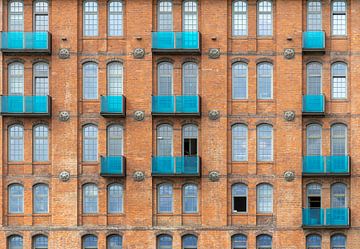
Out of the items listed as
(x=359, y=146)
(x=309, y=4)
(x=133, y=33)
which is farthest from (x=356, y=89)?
(x=133, y=33)

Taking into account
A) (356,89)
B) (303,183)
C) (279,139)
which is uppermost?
(356,89)

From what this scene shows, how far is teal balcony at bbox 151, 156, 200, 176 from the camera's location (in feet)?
112

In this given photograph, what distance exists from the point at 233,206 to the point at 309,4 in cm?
1174

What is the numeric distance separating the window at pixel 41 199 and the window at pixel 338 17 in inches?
703

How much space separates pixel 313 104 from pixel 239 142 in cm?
443

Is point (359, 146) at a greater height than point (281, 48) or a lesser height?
lesser

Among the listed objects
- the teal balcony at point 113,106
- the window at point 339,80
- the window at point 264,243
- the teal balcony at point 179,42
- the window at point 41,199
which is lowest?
the window at point 264,243

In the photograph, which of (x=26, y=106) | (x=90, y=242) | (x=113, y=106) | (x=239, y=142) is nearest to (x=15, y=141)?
(x=26, y=106)

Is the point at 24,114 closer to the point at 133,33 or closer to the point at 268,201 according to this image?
the point at 133,33

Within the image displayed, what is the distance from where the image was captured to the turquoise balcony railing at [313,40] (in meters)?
34.3

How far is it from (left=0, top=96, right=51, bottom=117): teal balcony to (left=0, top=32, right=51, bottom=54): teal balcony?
2.52m

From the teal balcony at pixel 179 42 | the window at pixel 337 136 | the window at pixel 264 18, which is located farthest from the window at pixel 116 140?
the window at pixel 337 136

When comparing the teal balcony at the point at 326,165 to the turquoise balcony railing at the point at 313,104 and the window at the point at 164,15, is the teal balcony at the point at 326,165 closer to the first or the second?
the turquoise balcony railing at the point at 313,104

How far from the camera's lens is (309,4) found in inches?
1387
